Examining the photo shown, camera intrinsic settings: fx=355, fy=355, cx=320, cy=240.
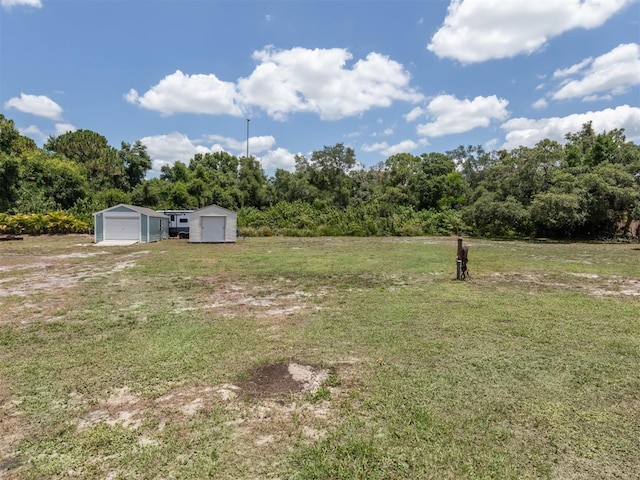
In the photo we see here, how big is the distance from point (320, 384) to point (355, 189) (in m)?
33.1

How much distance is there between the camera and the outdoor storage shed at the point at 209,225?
18078mm

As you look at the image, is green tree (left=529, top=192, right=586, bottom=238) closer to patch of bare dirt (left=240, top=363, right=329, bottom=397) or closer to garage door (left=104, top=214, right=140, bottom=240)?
patch of bare dirt (left=240, top=363, right=329, bottom=397)

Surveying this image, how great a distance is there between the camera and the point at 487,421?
2.55 m

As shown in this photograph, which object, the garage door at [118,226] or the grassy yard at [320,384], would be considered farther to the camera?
the garage door at [118,226]

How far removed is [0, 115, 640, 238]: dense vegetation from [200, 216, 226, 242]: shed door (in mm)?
4441

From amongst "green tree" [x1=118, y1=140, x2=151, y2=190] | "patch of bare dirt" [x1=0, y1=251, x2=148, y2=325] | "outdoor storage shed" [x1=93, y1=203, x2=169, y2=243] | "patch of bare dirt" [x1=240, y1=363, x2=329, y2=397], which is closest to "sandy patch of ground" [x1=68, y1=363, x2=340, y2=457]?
"patch of bare dirt" [x1=240, y1=363, x2=329, y2=397]

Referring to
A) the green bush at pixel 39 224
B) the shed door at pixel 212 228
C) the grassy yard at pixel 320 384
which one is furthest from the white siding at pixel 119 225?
the grassy yard at pixel 320 384

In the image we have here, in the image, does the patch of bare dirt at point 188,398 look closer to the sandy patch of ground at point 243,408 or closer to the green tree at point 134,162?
the sandy patch of ground at point 243,408

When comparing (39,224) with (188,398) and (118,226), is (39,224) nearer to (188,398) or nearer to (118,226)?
(118,226)

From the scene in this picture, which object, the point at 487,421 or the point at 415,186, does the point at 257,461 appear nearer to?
the point at 487,421

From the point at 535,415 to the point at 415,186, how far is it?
30.4m

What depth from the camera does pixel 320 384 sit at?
3.14 meters

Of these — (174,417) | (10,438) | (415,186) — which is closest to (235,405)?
(174,417)

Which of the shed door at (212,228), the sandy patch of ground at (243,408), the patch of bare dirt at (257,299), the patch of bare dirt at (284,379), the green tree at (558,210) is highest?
the green tree at (558,210)
